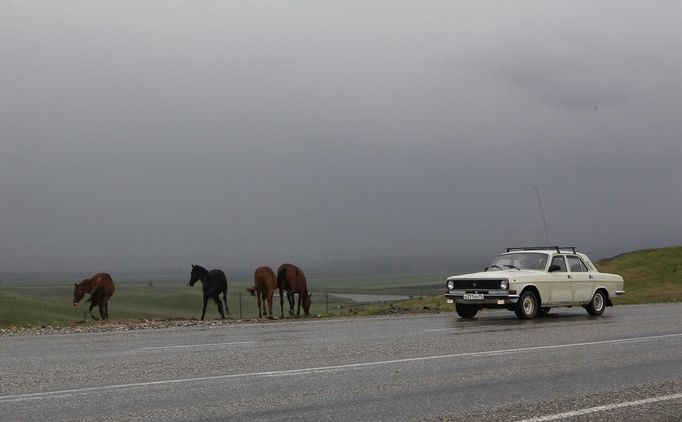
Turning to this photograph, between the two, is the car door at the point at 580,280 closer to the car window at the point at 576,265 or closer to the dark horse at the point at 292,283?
the car window at the point at 576,265

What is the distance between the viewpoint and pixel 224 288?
29.0 metres

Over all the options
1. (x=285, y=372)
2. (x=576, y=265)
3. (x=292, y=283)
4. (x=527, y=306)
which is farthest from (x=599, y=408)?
(x=292, y=283)

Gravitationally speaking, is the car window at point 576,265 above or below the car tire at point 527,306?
above

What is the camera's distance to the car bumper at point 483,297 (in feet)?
70.8

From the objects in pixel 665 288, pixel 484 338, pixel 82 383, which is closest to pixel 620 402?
pixel 82 383

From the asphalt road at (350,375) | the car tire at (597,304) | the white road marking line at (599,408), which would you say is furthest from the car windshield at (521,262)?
the white road marking line at (599,408)

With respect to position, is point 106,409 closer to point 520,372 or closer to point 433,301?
point 520,372

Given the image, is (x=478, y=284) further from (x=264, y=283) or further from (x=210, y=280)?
(x=210, y=280)

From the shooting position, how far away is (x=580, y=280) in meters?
23.7

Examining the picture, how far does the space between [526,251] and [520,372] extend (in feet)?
39.0

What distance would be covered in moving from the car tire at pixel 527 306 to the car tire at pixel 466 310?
1318 millimetres

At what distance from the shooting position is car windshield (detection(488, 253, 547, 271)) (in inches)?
909

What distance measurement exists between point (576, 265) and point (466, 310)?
3.31m

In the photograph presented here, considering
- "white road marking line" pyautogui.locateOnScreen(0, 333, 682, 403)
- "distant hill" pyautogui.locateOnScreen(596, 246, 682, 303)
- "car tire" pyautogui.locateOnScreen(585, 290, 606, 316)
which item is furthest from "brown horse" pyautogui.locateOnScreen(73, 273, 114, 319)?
"distant hill" pyautogui.locateOnScreen(596, 246, 682, 303)
